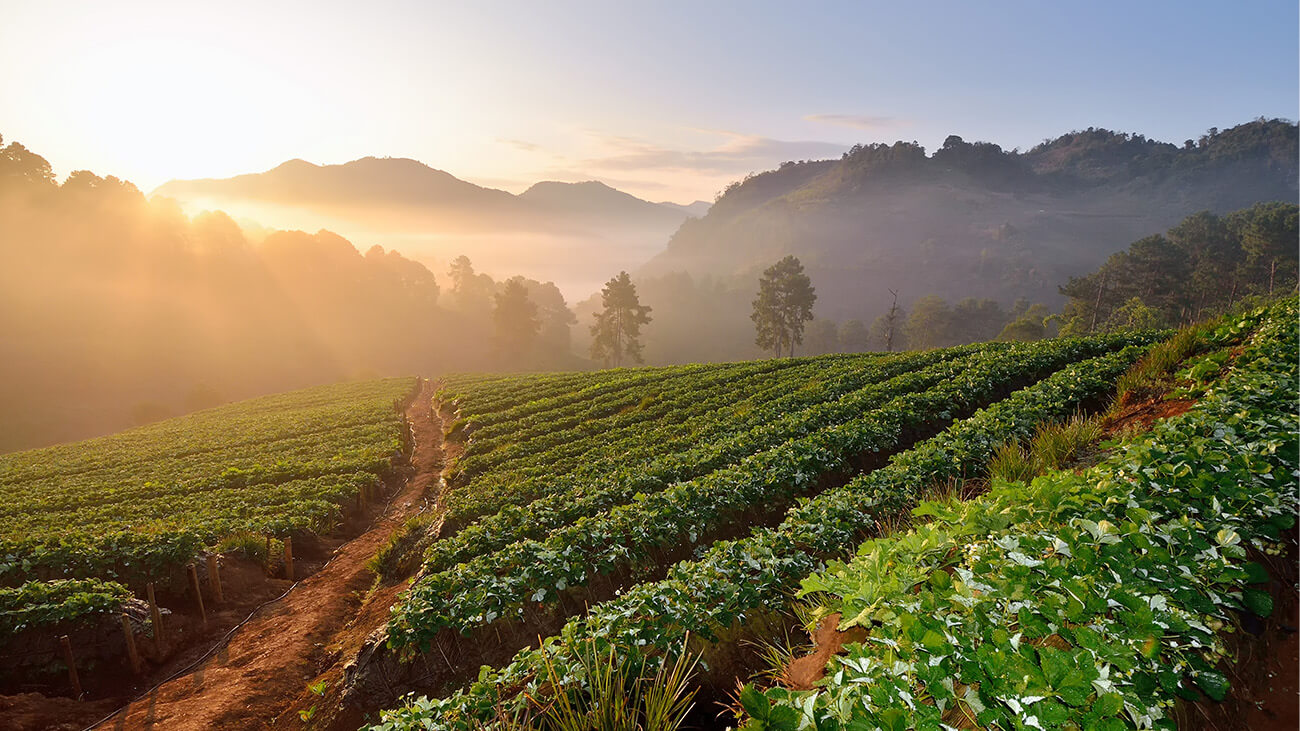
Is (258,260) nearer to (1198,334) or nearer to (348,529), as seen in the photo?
(348,529)

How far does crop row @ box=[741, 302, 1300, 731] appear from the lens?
10.2 feet

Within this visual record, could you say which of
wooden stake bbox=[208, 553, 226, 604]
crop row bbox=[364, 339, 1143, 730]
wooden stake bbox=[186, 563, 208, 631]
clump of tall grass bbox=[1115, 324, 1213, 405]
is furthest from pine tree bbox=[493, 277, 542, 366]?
crop row bbox=[364, 339, 1143, 730]

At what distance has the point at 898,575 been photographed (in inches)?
178

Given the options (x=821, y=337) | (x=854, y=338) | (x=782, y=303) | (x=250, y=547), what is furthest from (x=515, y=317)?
(x=250, y=547)

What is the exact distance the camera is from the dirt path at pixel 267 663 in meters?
9.71

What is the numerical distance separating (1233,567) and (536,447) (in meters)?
21.4

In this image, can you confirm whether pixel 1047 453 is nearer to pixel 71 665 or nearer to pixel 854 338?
pixel 71 665

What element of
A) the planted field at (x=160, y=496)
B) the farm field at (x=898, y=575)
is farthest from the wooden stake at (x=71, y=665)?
the farm field at (x=898, y=575)

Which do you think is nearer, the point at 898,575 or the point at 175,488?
the point at 898,575

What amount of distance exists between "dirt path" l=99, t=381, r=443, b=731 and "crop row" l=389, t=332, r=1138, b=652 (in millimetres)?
3463

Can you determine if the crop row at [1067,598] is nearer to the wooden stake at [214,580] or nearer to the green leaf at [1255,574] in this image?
the green leaf at [1255,574]

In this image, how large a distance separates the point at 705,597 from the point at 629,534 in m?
3.97

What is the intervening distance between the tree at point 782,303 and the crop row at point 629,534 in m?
70.1

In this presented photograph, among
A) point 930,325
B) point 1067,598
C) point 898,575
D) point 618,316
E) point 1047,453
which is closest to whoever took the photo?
point 1067,598
